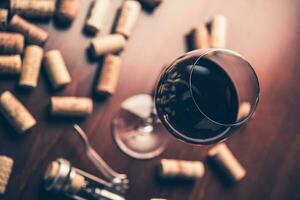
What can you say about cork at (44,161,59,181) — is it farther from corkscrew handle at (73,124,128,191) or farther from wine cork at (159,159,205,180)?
wine cork at (159,159,205,180)

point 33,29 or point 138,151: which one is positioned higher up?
point 33,29

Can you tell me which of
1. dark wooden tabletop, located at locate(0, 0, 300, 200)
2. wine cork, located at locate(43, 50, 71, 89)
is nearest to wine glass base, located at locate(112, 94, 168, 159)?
dark wooden tabletop, located at locate(0, 0, 300, 200)

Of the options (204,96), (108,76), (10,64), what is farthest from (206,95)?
(10,64)

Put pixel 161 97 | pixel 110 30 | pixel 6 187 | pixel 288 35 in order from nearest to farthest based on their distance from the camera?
pixel 161 97 → pixel 6 187 → pixel 110 30 → pixel 288 35

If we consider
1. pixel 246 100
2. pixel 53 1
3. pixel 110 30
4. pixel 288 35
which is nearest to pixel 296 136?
pixel 288 35

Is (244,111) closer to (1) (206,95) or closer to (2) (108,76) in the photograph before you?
(1) (206,95)

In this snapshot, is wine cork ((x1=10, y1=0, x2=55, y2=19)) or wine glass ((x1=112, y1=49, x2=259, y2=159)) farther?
wine cork ((x1=10, y1=0, x2=55, y2=19))

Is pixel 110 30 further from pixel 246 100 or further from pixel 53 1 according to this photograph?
pixel 246 100
